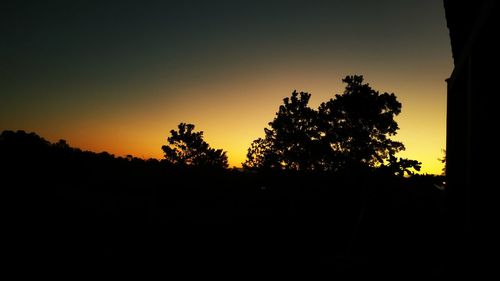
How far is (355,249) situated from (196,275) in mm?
3175

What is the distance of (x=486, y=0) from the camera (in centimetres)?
251

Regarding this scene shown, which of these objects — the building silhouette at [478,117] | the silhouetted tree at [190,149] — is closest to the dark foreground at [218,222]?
the building silhouette at [478,117]

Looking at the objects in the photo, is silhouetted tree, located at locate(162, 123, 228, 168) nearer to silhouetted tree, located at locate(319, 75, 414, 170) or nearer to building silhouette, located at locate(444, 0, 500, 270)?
silhouetted tree, located at locate(319, 75, 414, 170)

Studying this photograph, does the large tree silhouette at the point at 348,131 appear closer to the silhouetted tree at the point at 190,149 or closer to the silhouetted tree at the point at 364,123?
the silhouetted tree at the point at 364,123

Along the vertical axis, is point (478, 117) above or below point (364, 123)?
below

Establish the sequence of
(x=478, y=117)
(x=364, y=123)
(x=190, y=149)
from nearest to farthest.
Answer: (x=478, y=117) < (x=364, y=123) < (x=190, y=149)

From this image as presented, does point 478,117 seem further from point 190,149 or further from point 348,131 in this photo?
point 190,149

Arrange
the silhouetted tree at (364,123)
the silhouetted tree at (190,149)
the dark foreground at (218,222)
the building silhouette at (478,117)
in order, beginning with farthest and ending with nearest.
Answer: the silhouetted tree at (190,149) < the silhouetted tree at (364,123) < the dark foreground at (218,222) < the building silhouette at (478,117)

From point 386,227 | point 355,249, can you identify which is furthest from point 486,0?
point 386,227

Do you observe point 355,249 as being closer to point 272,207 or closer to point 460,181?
point 460,181

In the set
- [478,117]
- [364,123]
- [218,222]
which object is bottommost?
[218,222]

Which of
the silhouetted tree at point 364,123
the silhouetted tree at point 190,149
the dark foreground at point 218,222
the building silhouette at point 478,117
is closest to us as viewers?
the building silhouette at point 478,117

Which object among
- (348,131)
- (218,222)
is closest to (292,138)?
(348,131)

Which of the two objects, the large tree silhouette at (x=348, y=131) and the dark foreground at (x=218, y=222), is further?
the large tree silhouette at (x=348, y=131)
